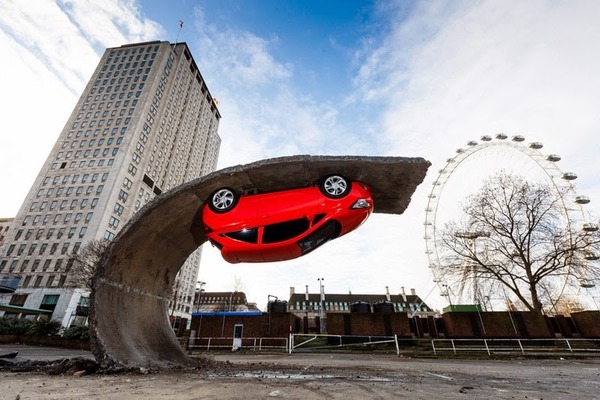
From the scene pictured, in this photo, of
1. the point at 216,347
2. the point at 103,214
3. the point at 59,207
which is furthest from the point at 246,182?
the point at 59,207

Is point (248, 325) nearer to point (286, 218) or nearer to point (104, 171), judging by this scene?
point (286, 218)

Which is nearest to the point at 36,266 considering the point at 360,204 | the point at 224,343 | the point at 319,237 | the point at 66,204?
the point at 66,204

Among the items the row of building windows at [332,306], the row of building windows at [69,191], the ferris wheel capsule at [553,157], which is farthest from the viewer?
the row of building windows at [332,306]

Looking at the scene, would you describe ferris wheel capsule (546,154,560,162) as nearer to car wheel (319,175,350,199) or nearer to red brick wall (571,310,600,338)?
red brick wall (571,310,600,338)

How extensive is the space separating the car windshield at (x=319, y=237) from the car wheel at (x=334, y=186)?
2.21ft

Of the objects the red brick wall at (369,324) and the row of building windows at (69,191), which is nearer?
the red brick wall at (369,324)

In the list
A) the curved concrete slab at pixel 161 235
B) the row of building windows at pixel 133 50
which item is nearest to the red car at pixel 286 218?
the curved concrete slab at pixel 161 235

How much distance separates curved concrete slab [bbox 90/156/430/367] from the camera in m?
6.15

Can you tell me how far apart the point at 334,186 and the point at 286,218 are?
4.47ft

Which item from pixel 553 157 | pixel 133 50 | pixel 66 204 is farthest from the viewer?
pixel 133 50

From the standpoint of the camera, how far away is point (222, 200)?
7105mm

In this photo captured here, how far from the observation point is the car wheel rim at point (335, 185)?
6573mm

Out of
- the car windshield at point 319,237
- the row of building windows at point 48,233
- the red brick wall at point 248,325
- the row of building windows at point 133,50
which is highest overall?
the row of building windows at point 133,50

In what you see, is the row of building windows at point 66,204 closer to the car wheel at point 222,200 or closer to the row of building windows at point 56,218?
A: the row of building windows at point 56,218
